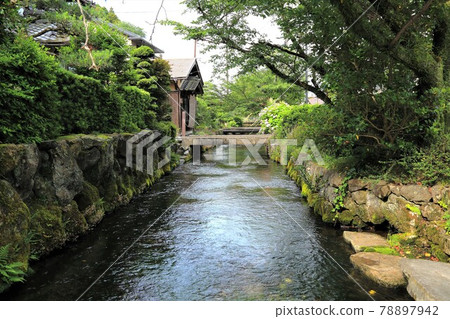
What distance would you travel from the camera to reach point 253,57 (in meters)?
11.7

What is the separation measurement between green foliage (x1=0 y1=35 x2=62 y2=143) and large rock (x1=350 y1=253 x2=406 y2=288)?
5902mm

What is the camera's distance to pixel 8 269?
13.0ft

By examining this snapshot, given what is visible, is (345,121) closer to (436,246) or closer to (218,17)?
(436,246)

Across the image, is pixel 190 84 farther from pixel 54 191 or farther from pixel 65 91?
pixel 54 191

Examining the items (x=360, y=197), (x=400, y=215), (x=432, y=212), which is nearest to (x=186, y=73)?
(x=360, y=197)

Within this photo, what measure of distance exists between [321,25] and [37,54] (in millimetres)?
6083

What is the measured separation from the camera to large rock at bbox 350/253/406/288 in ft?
14.1

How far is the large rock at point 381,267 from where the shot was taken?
4309 millimetres

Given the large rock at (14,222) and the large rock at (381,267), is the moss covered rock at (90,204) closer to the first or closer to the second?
the large rock at (14,222)

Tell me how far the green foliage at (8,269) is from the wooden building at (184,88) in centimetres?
1939

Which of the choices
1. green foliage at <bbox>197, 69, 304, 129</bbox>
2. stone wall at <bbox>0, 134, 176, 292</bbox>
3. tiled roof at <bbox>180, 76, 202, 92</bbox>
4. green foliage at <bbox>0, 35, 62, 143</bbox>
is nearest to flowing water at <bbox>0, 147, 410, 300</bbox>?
stone wall at <bbox>0, 134, 176, 292</bbox>

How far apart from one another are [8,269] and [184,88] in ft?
71.0

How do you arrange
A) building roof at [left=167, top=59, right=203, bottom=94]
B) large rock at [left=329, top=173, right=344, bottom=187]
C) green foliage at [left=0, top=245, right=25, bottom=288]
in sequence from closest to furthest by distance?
green foliage at [left=0, top=245, right=25, bottom=288]
large rock at [left=329, top=173, right=344, bottom=187]
building roof at [left=167, top=59, right=203, bottom=94]

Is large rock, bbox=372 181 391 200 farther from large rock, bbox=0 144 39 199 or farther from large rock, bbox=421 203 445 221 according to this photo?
large rock, bbox=0 144 39 199
